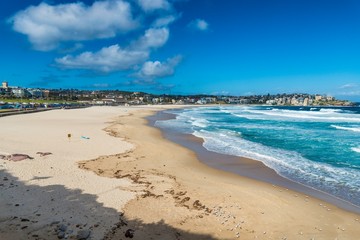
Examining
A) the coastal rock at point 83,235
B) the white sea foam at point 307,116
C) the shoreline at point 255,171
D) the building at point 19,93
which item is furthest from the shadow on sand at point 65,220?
the building at point 19,93

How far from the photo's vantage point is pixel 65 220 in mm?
7598

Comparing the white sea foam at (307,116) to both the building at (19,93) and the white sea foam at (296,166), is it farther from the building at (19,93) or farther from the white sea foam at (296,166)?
the building at (19,93)

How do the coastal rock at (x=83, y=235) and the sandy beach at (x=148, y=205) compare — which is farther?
the sandy beach at (x=148, y=205)

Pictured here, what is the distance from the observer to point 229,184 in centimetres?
1249

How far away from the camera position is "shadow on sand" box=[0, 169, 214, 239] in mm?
6980

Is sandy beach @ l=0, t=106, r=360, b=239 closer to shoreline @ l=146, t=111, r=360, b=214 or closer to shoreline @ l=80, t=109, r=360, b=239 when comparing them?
shoreline @ l=80, t=109, r=360, b=239

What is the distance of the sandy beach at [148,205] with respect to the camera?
7.46 m

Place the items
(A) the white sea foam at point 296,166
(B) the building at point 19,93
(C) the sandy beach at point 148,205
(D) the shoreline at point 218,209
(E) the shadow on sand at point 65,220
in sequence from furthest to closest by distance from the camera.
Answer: (B) the building at point 19,93, (A) the white sea foam at point 296,166, (D) the shoreline at point 218,209, (C) the sandy beach at point 148,205, (E) the shadow on sand at point 65,220

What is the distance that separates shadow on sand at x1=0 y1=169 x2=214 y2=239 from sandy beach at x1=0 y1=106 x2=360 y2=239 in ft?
0.07

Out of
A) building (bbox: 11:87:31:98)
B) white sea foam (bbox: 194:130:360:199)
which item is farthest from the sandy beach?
building (bbox: 11:87:31:98)

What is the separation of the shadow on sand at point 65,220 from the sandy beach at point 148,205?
0.07 feet

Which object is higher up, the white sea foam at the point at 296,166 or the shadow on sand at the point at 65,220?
the shadow on sand at the point at 65,220

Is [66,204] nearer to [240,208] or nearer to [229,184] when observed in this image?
[240,208]

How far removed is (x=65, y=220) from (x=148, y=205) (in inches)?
Result: 92.8
